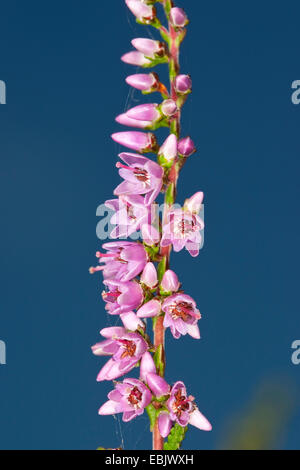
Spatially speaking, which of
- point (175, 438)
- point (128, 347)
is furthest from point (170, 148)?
point (175, 438)

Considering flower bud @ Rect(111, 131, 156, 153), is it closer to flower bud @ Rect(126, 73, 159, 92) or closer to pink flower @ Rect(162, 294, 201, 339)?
flower bud @ Rect(126, 73, 159, 92)

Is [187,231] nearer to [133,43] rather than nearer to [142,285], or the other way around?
[142,285]

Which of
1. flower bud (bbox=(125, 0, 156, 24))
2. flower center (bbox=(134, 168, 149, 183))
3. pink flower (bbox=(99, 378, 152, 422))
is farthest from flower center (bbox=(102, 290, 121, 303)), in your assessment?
flower bud (bbox=(125, 0, 156, 24))

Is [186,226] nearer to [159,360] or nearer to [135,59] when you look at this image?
[159,360]

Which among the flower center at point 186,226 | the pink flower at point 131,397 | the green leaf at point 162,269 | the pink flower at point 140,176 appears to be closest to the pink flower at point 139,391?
the pink flower at point 131,397

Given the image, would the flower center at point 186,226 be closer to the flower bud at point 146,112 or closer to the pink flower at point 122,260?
the pink flower at point 122,260
